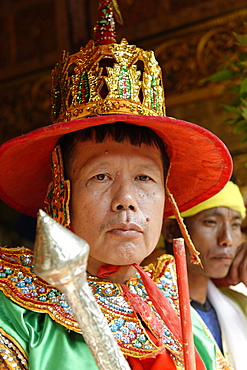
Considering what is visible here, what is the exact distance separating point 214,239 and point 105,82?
1.04 meters

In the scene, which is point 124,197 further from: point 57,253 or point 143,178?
point 57,253

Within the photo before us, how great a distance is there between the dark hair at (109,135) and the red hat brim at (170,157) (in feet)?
0.07

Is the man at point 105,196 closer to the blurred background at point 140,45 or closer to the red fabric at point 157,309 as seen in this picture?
the red fabric at point 157,309

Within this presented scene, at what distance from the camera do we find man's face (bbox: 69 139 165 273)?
1514mm

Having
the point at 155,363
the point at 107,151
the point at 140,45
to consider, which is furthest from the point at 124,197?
the point at 140,45

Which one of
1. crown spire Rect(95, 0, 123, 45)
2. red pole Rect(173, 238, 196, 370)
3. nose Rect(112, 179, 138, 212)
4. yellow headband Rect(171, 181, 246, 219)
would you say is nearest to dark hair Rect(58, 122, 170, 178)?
nose Rect(112, 179, 138, 212)

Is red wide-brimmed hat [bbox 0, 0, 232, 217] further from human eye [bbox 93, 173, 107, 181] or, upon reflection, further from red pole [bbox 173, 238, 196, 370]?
red pole [bbox 173, 238, 196, 370]

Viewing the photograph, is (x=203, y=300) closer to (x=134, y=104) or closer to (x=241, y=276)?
(x=241, y=276)

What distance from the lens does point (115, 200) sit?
151 centimetres

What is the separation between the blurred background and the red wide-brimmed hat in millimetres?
1390

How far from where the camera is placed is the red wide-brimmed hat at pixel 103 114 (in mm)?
1565

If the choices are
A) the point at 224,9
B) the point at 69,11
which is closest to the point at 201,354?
the point at 224,9

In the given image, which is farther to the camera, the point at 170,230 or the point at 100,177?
the point at 170,230

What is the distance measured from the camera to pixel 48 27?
13.6 feet
